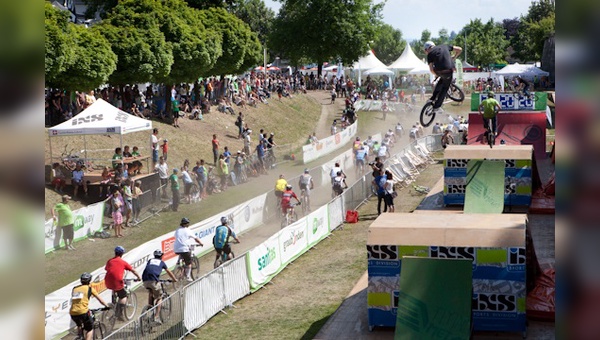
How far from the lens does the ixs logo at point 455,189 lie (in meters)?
28.6

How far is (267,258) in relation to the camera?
64.7 feet

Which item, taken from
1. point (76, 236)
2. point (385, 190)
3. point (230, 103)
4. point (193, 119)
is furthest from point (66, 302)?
point (230, 103)

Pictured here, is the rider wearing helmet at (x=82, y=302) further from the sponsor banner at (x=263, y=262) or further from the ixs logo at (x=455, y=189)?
the ixs logo at (x=455, y=189)

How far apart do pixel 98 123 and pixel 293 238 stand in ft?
28.4

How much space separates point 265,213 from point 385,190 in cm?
452

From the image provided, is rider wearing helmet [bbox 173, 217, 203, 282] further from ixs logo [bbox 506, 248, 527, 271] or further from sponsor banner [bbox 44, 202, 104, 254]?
ixs logo [bbox 506, 248, 527, 271]

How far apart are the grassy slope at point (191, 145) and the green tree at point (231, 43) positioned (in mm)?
3300

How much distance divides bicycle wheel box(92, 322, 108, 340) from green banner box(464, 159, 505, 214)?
46.6 feet

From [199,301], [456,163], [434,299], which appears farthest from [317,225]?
[434,299]

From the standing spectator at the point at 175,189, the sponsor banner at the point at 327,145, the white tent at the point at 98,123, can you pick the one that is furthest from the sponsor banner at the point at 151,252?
the sponsor banner at the point at 327,145

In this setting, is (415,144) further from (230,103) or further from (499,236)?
(499,236)

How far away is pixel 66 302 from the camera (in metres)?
14.4

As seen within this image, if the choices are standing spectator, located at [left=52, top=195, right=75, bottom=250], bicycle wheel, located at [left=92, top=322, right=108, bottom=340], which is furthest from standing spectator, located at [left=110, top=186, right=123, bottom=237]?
bicycle wheel, located at [left=92, top=322, right=108, bottom=340]

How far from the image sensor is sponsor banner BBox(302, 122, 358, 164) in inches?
1591
